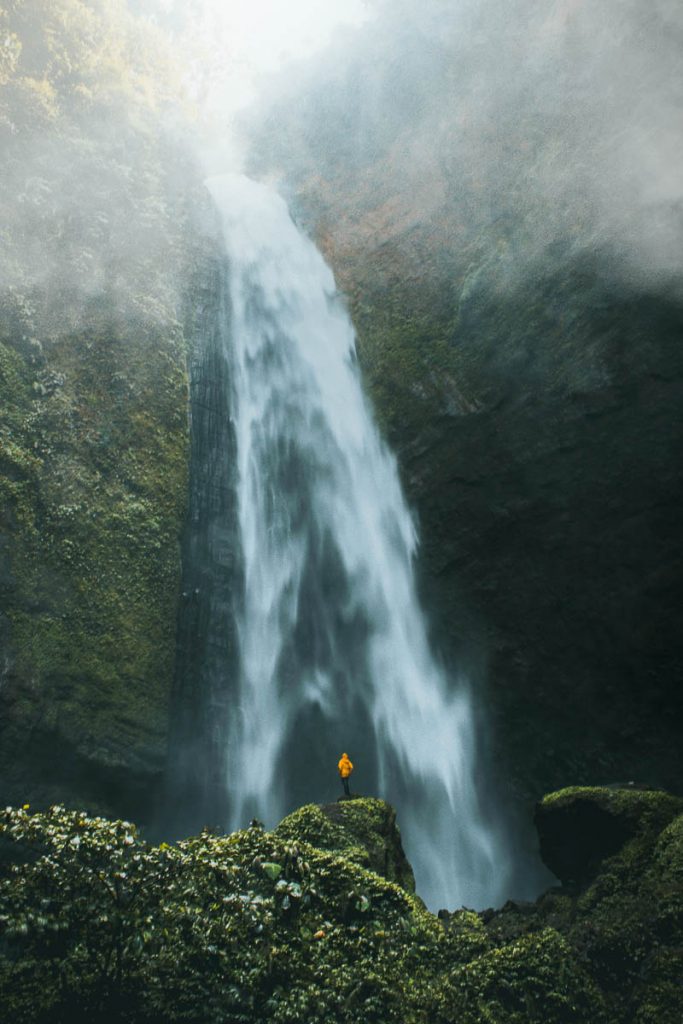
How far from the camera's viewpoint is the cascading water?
34.2ft

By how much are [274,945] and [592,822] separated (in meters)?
4.27

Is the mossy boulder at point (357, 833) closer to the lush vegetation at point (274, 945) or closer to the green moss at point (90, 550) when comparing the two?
the lush vegetation at point (274, 945)

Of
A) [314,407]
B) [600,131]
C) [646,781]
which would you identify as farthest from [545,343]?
[646,781]

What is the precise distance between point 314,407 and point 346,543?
12.2ft

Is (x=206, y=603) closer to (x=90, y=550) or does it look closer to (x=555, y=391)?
(x=90, y=550)

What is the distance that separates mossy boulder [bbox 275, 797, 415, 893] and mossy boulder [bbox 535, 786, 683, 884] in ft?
6.12

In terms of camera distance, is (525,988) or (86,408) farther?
(86,408)

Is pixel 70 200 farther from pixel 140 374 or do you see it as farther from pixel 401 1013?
pixel 401 1013

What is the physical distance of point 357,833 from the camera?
682 cm

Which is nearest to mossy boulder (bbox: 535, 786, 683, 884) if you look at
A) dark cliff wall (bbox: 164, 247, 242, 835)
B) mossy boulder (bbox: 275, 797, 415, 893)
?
mossy boulder (bbox: 275, 797, 415, 893)

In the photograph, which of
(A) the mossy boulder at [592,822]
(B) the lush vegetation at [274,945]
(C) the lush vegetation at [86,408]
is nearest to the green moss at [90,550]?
(C) the lush vegetation at [86,408]

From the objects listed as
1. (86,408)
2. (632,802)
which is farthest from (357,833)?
(86,408)

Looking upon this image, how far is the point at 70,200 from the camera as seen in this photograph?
13.9 meters

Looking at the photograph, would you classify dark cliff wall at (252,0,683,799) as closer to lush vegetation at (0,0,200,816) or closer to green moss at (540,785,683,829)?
green moss at (540,785,683,829)
